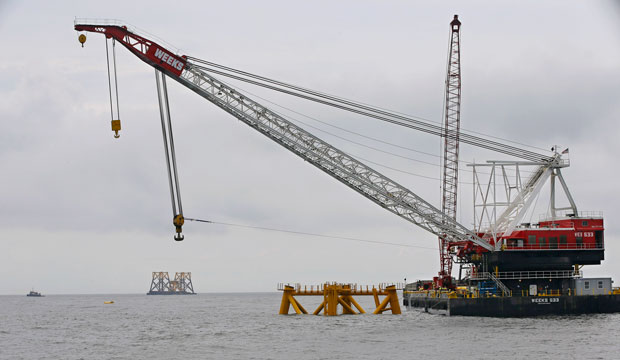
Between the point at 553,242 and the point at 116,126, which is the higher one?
the point at 116,126

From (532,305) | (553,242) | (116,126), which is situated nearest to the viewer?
(116,126)

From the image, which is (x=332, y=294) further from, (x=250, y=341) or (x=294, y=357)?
(x=294, y=357)

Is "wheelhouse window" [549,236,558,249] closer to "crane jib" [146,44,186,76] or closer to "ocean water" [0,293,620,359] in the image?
"ocean water" [0,293,620,359]

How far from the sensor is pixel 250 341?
53531 millimetres

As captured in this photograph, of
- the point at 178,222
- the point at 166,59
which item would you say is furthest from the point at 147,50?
the point at 178,222

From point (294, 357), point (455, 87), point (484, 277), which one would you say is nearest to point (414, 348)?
point (294, 357)

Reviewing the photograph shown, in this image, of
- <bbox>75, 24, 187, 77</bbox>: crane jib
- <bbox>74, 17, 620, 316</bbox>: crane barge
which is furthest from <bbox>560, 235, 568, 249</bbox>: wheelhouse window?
<bbox>75, 24, 187, 77</bbox>: crane jib

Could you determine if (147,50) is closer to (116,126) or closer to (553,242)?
(116,126)

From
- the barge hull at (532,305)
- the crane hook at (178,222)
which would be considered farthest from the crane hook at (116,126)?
the barge hull at (532,305)

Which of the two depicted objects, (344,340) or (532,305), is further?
(532,305)

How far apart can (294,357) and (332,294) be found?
27.2 m

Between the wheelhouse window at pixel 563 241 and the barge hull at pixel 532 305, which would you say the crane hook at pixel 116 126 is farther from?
the wheelhouse window at pixel 563 241

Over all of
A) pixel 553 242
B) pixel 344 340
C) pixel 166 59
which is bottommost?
pixel 344 340

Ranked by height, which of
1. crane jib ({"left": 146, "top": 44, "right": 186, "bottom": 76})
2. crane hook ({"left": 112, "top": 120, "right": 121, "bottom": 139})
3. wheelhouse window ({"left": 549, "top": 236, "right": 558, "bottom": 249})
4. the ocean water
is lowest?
the ocean water
